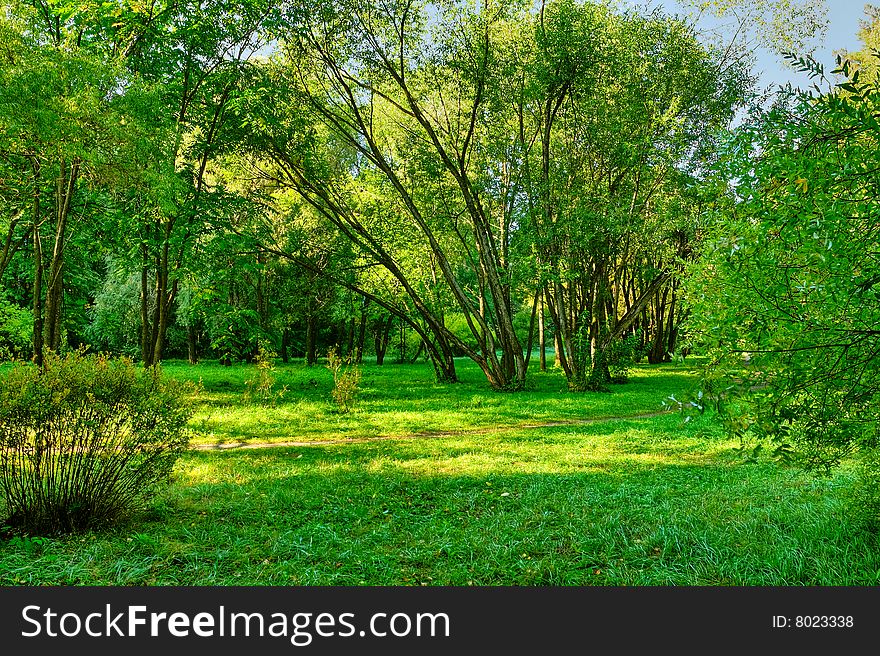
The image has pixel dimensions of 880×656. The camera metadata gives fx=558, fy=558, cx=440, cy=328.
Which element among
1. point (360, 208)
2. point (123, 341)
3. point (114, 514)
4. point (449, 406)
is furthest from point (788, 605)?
point (123, 341)

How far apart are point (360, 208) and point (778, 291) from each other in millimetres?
16618

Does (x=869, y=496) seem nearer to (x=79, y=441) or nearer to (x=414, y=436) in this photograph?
(x=79, y=441)

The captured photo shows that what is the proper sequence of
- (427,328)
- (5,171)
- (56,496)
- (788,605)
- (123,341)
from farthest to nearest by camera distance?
(123,341) → (427,328) → (5,171) → (56,496) → (788,605)

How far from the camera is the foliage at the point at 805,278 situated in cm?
318

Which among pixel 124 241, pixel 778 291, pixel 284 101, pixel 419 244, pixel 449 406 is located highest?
pixel 284 101

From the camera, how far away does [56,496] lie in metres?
4.76

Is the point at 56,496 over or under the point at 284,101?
under

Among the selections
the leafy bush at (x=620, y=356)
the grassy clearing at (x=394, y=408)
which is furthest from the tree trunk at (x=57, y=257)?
the leafy bush at (x=620, y=356)

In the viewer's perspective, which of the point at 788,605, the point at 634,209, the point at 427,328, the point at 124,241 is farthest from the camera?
the point at 427,328

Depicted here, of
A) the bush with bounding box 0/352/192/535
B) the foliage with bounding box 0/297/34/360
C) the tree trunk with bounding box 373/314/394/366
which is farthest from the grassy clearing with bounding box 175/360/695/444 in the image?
the tree trunk with bounding box 373/314/394/366

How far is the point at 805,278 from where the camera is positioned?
3283mm

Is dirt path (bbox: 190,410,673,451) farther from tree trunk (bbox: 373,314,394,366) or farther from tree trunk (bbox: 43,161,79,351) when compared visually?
→ tree trunk (bbox: 373,314,394,366)

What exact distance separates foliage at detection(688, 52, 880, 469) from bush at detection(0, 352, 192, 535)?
4663 millimetres

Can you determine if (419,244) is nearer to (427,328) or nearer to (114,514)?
(427,328)
